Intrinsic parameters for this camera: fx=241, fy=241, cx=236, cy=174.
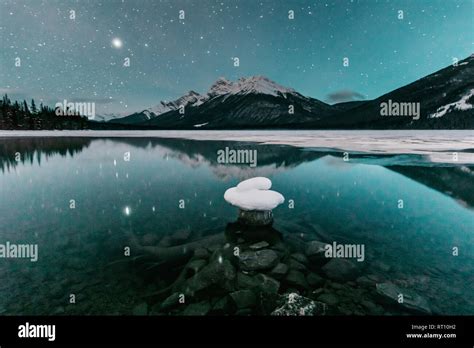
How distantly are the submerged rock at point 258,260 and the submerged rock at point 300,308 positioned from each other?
1086 mm

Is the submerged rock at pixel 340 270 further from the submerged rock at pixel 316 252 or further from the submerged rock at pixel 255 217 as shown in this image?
the submerged rock at pixel 255 217

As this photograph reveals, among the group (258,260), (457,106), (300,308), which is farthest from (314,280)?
(457,106)

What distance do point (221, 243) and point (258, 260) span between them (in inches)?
57.4

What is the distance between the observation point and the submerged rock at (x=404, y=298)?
4.60 meters

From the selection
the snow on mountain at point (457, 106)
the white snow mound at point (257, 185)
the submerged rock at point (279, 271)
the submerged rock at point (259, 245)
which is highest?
the snow on mountain at point (457, 106)

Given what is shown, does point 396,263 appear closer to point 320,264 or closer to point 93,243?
point 320,264

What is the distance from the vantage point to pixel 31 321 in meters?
4.20

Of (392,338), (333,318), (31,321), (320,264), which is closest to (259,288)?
(333,318)

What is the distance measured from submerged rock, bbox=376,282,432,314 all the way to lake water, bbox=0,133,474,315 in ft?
0.07

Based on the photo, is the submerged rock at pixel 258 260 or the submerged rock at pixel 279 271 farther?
the submerged rock at pixel 258 260

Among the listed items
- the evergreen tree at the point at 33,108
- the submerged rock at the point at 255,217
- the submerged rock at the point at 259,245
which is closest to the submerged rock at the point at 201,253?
the submerged rock at the point at 259,245

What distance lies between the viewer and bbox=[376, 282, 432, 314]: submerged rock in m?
4.60

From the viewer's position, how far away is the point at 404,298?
4828 mm

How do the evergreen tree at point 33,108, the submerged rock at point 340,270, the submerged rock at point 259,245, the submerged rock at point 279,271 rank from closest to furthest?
the submerged rock at point 279,271 < the submerged rock at point 340,270 < the submerged rock at point 259,245 < the evergreen tree at point 33,108
